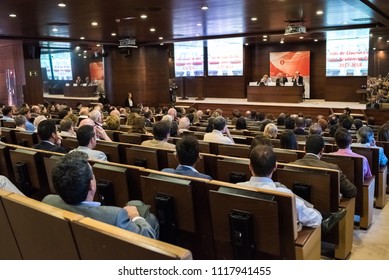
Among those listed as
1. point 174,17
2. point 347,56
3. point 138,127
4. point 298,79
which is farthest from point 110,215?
point 347,56

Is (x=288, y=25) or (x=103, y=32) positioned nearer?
(x=288, y=25)

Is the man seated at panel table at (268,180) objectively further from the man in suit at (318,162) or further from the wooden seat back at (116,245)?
the wooden seat back at (116,245)

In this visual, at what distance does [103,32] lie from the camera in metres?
10.1

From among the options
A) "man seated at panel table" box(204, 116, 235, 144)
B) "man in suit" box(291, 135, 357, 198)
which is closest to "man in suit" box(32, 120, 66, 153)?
"man seated at panel table" box(204, 116, 235, 144)

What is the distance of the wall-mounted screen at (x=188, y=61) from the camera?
57.9 feet

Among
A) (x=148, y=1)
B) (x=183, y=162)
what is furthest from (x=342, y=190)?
(x=148, y=1)

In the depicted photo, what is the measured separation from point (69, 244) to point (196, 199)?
0.99m

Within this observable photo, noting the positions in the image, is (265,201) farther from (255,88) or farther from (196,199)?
(255,88)

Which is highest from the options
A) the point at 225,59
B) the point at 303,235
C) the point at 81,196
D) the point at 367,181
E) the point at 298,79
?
the point at 225,59

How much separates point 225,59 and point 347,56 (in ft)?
17.0

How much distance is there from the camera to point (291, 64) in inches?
630

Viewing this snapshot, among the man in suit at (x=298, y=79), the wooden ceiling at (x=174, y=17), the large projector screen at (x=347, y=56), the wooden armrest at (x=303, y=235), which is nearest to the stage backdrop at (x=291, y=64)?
the man in suit at (x=298, y=79)

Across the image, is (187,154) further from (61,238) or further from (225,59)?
(225,59)

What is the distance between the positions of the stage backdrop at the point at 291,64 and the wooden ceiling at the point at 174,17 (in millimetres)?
5028
